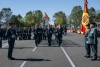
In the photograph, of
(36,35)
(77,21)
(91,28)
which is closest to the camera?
(91,28)

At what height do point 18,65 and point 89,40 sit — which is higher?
point 89,40

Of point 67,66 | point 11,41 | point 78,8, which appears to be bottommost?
point 67,66

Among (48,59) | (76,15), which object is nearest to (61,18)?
(76,15)

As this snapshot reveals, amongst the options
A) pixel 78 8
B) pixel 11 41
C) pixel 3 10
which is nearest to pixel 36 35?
pixel 11 41

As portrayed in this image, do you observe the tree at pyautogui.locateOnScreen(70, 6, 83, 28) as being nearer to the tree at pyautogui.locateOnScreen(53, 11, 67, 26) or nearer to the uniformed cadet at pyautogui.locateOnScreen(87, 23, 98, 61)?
the tree at pyautogui.locateOnScreen(53, 11, 67, 26)

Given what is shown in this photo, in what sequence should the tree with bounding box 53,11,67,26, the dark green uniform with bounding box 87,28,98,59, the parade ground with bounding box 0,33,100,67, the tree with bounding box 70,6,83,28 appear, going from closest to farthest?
1. the parade ground with bounding box 0,33,100,67
2. the dark green uniform with bounding box 87,28,98,59
3. the tree with bounding box 70,6,83,28
4. the tree with bounding box 53,11,67,26

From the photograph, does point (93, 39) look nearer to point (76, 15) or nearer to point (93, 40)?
point (93, 40)

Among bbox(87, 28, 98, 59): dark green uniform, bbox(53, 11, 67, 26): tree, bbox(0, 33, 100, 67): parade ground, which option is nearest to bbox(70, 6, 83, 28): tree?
bbox(53, 11, 67, 26): tree

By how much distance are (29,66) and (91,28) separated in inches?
153

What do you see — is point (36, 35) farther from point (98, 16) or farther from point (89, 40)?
point (98, 16)

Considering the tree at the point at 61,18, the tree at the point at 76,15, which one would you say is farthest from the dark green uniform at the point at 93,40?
the tree at the point at 61,18

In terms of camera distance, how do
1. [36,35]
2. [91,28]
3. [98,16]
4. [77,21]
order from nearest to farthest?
[91,28], [36,35], [98,16], [77,21]

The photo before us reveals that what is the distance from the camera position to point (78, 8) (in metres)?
123

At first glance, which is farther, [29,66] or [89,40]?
[89,40]
